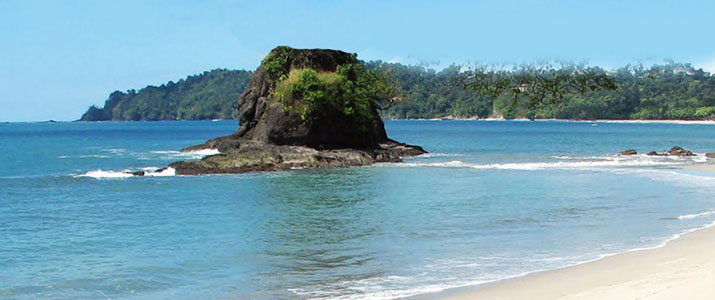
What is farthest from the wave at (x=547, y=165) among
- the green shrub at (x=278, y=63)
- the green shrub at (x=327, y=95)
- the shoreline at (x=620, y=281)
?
the shoreline at (x=620, y=281)

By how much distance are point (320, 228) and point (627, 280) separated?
29.4 ft

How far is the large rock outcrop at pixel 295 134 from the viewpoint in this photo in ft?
127

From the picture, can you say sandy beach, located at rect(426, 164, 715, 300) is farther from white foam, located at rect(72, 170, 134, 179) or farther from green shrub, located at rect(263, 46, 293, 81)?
Result: green shrub, located at rect(263, 46, 293, 81)

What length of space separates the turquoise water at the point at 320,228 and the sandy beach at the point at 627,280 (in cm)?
64

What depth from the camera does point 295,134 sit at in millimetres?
44719

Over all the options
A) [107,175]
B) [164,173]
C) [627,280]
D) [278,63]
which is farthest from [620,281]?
[278,63]

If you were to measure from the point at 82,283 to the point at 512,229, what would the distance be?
10071 millimetres

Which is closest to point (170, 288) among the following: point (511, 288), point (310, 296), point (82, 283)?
point (82, 283)

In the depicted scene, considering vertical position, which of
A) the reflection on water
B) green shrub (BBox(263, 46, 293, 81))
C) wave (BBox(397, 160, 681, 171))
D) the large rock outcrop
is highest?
green shrub (BBox(263, 46, 293, 81))

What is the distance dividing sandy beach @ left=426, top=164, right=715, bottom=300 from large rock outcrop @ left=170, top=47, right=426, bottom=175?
983 inches

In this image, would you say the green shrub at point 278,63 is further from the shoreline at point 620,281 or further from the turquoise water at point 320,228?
the shoreline at point 620,281

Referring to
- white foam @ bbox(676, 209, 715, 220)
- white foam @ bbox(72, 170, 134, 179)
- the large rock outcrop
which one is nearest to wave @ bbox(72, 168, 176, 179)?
white foam @ bbox(72, 170, 134, 179)

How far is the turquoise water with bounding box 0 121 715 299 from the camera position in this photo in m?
13.4

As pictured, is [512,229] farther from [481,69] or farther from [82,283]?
[82,283]
